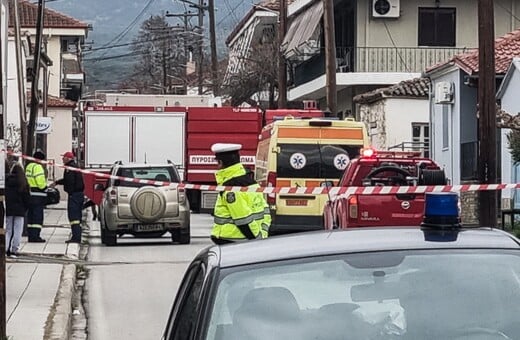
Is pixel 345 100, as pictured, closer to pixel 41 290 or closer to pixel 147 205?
pixel 147 205

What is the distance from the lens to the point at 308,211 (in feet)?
68.1

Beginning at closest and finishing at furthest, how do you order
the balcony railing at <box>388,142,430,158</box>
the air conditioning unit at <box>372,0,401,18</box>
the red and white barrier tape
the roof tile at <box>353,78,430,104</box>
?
the red and white barrier tape < the roof tile at <box>353,78,430,104</box> < the balcony railing at <box>388,142,430,158</box> < the air conditioning unit at <box>372,0,401,18</box>

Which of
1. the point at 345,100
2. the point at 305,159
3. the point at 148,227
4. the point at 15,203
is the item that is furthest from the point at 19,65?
the point at 345,100

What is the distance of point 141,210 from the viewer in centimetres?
2098

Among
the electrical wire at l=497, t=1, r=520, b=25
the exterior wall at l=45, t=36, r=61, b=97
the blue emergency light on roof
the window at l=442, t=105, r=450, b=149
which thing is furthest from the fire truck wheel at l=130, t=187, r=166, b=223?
the exterior wall at l=45, t=36, r=61, b=97

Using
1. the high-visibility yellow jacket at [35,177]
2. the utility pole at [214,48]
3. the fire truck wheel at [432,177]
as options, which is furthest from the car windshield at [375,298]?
the utility pole at [214,48]

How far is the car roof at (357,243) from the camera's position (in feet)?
15.0

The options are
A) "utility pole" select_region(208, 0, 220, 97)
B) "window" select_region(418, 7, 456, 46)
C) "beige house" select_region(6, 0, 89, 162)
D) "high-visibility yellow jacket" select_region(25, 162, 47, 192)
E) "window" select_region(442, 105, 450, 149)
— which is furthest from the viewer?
"utility pole" select_region(208, 0, 220, 97)

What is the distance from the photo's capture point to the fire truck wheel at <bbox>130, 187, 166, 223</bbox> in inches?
826

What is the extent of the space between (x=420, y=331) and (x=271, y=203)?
16563mm

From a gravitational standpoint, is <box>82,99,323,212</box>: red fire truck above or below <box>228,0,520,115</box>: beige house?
below

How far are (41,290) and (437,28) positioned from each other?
27529 mm

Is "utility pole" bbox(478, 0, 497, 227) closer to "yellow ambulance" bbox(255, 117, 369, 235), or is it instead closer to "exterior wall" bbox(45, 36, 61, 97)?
"yellow ambulance" bbox(255, 117, 369, 235)

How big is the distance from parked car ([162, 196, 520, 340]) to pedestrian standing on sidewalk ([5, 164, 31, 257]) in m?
14.2
